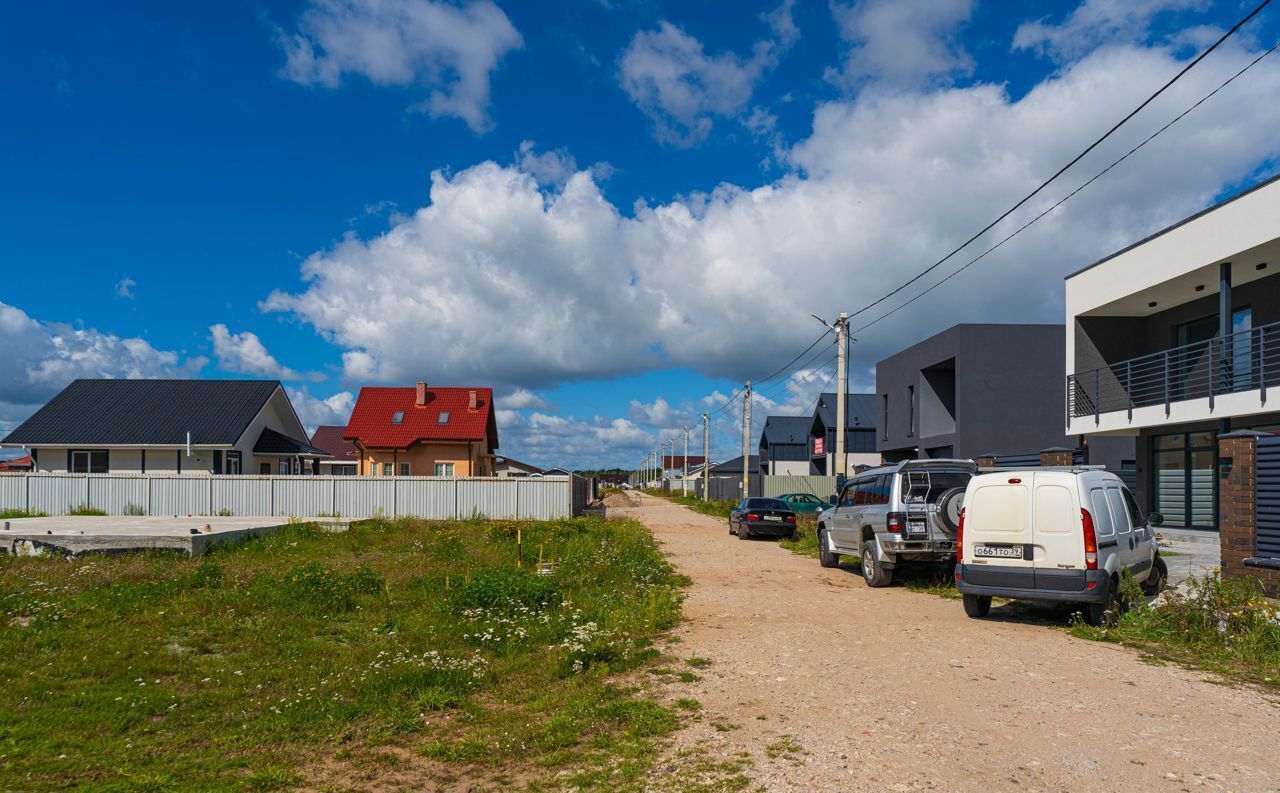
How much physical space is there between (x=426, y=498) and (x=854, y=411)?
4076 cm

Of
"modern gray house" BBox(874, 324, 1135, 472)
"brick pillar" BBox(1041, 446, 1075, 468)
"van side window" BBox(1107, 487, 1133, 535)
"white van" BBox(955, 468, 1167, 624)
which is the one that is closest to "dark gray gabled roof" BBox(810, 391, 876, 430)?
"modern gray house" BBox(874, 324, 1135, 472)

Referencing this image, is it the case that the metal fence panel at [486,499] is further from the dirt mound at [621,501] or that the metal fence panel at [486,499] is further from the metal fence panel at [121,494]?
the dirt mound at [621,501]

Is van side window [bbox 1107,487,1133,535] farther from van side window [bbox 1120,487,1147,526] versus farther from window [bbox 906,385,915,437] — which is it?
window [bbox 906,385,915,437]

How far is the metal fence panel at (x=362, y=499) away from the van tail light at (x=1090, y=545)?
22103mm

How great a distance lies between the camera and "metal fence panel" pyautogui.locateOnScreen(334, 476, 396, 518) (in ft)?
89.0

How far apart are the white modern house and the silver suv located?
283 inches

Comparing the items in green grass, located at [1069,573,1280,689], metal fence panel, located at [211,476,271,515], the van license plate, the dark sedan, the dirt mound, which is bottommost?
the dirt mound

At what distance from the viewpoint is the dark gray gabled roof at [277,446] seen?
127 ft

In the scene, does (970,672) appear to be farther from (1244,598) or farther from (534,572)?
(534,572)

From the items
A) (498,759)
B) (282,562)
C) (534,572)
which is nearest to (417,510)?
(282,562)

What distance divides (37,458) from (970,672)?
40.5m

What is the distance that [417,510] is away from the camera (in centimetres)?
2711

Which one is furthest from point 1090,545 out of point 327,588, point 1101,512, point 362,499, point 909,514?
point 362,499

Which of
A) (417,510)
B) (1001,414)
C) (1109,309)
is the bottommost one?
(417,510)
